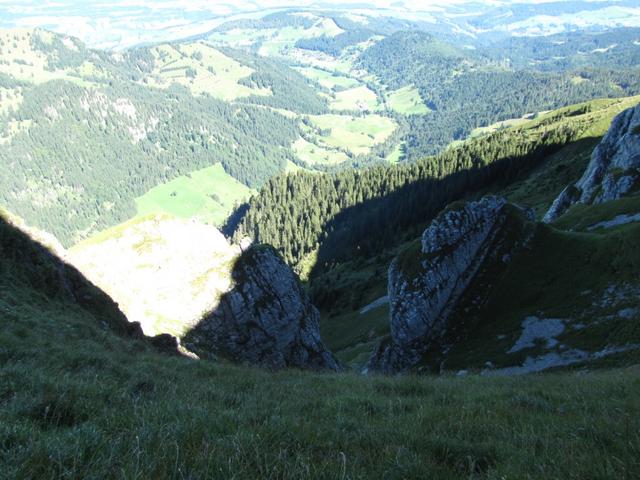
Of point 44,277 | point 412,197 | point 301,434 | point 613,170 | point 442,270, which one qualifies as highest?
point 301,434

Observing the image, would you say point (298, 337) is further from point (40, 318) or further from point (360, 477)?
point (360, 477)

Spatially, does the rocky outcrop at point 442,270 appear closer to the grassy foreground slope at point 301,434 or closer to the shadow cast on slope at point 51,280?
the shadow cast on slope at point 51,280

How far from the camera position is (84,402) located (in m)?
6.61

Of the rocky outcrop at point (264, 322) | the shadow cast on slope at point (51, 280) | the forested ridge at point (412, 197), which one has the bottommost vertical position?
the forested ridge at point (412, 197)

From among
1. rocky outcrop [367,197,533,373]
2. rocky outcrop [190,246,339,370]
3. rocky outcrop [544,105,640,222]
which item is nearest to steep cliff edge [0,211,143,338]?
rocky outcrop [190,246,339,370]

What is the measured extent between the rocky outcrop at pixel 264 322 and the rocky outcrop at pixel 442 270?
31.5ft

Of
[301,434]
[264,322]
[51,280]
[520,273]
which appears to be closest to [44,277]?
[51,280]

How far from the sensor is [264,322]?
148 ft

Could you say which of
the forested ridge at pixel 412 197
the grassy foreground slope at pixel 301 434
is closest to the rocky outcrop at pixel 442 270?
the grassy foreground slope at pixel 301 434

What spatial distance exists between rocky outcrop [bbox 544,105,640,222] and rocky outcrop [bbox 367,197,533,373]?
25803mm

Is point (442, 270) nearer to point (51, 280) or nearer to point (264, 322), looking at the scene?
point (264, 322)

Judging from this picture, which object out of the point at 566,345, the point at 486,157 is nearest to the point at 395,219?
the point at 486,157

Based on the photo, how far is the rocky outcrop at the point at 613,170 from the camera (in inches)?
2474

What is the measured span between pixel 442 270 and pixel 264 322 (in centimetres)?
2009
